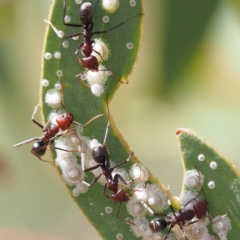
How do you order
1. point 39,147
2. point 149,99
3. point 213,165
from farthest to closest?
point 149,99 → point 39,147 → point 213,165

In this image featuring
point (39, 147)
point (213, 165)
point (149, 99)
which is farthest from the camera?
point (149, 99)

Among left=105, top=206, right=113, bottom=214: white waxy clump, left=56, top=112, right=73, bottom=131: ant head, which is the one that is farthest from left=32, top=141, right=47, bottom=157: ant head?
left=105, top=206, right=113, bottom=214: white waxy clump

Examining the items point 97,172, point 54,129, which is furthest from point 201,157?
point 54,129

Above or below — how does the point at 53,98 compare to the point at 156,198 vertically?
above

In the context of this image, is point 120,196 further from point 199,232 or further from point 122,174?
point 199,232

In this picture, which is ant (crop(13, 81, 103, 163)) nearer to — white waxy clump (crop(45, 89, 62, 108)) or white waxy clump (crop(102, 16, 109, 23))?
white waxy clump (crop(45, 89, 62, 108))

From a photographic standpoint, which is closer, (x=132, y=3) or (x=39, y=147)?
(x=132, y=3)

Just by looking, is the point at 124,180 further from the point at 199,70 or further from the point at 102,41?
the point at 199,70
